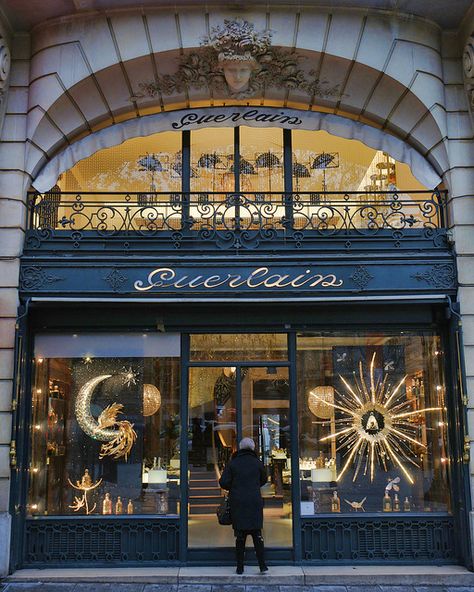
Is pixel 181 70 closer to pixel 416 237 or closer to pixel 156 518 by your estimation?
pixel 416 237

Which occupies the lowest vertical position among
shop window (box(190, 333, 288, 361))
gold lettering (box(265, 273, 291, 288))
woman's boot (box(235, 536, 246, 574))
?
woman's boot (box(235, 536, 246, 574))

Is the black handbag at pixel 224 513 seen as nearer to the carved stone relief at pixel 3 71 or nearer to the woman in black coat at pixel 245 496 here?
the woman in black coat at pixel 245 496

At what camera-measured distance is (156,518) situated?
8.87 meters

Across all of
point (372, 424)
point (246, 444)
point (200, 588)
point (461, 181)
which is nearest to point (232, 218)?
point (246, 444)

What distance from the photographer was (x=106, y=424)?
930 cm

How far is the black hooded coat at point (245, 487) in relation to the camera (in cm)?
818

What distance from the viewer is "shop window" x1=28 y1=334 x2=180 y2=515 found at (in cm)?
907

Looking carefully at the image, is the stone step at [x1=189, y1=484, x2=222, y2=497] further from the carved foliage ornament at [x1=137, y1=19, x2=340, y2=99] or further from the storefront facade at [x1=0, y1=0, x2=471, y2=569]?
the carved foliage ornament at [x1=137, y1=19, x2=340, y2=99]

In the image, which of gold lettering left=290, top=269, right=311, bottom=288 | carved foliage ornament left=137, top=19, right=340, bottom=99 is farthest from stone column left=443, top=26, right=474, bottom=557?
gold lettering left=290, top=269, right=311, bottom=288

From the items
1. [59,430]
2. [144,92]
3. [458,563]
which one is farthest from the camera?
[144,92]

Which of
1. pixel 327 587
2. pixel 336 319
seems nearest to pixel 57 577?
pixel 327 587

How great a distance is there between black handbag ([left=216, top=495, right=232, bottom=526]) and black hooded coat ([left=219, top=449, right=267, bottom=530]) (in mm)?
159

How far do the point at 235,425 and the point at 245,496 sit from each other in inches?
47.9

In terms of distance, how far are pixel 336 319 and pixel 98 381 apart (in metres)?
3.73
